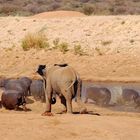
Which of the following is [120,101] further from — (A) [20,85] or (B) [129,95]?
(A) [20,85]

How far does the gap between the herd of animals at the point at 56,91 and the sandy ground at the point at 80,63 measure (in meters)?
0.40

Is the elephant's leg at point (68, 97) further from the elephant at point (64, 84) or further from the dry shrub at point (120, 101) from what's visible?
the dry shrub at point (120, 101)

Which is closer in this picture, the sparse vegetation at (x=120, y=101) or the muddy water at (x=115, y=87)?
the sparse vegetation at (x=120, y=101)

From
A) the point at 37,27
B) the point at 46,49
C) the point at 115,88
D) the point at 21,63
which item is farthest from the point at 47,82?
the point at 37,27

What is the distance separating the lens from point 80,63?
26.5 metres

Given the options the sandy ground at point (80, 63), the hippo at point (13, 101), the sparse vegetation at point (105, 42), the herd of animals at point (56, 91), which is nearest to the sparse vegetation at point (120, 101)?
the herd of animals at point (56, 91)

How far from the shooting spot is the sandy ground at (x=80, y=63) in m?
11.5

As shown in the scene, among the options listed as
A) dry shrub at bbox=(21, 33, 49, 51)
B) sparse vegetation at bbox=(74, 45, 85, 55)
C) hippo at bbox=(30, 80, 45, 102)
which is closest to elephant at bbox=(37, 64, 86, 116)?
hippo at bbox=(30, 80, 45, 102)

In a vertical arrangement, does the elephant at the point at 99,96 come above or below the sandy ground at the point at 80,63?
below

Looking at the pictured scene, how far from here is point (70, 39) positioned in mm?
30781

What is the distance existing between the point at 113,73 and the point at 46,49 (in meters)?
5.70

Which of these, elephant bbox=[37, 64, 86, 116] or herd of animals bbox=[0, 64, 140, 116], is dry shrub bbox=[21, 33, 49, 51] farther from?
elephant bbox=[37, 64, 86, 116]

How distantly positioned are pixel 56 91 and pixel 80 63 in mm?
11995

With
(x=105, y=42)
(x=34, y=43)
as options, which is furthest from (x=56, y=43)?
(x=105, y=42)
